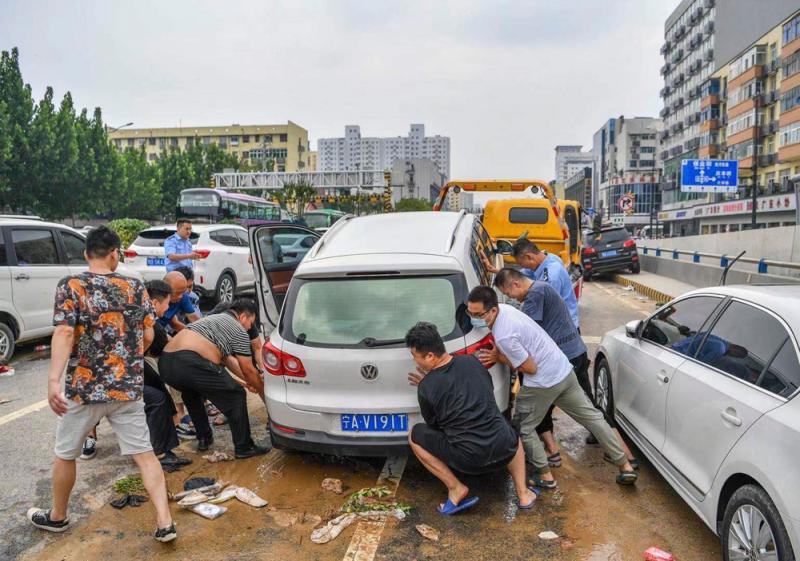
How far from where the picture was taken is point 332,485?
4277 mm

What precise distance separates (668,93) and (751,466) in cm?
9934

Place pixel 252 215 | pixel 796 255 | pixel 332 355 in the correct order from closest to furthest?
pixel 332 355 < pixel 796 255 < pixel 252 215

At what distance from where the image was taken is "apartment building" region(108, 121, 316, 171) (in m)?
101

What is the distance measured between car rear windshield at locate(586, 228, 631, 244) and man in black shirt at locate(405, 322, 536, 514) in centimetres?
1661

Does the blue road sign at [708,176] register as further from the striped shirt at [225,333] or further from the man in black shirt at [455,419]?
the man in black shirt at [455,419]

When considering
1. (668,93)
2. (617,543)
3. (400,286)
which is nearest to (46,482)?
(400,286)

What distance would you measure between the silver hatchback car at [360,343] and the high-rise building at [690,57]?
210 feet

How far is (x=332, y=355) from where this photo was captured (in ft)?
13.4

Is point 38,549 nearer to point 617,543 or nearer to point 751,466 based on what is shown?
point 617,543

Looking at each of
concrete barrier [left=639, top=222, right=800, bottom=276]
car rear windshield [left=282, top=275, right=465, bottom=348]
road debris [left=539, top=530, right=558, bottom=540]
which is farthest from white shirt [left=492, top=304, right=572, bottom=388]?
concrete barrier [left=639, top=222, right=800, bottom=276]

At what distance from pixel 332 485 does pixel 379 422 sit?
66cm

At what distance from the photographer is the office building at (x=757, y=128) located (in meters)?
46.3

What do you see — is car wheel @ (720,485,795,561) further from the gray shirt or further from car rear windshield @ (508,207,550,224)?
car rear windshield @ (508,207,550,224)

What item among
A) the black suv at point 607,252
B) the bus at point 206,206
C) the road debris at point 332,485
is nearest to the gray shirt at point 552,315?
the road debris at point 332,485
